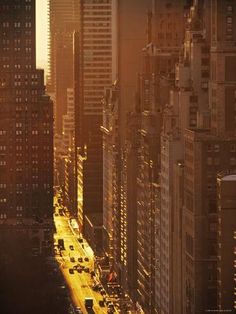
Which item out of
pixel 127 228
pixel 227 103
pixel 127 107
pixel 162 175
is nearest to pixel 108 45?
pixel 127 107

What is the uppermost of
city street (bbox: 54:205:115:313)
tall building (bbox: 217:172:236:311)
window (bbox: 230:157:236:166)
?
Answer: window (bbox: 230:157:236:166)

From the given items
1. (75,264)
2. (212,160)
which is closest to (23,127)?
(75,264)

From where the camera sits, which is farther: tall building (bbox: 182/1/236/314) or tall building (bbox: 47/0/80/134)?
tall building (bbox: 47/0/80/134)

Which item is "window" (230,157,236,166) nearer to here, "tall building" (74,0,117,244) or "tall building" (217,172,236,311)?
"tall building" (217,172,236,311)

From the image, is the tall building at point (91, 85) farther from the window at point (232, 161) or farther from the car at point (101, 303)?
the window at point (232, 161)

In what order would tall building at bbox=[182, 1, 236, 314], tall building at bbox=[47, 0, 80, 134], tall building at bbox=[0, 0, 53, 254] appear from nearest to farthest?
tall building at bbox=[182, 1, 236, 314]
tall building at bbox=[0, 0, 53, 254]
tall building at bbox=[47, 0, 80, 134]

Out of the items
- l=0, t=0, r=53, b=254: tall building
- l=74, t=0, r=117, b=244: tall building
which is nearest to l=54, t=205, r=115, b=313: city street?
l=0, t=0, r=53, b=254: tall building
